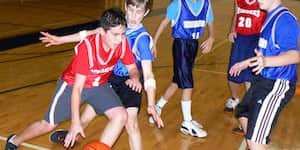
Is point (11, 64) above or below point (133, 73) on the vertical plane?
below

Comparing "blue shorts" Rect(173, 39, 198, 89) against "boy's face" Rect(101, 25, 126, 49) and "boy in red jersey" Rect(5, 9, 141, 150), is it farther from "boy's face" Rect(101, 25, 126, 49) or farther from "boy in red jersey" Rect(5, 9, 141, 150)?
"boy's face" Rect(101, 25, 126, 49)

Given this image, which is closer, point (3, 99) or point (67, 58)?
point (3, 99)

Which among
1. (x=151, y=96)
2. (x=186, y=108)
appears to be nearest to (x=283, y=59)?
(x=151, y=96)

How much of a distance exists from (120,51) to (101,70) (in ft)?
0.61

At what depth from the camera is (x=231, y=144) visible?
4.56 meters

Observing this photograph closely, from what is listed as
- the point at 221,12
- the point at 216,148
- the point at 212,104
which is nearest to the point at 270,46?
the point at 216,148

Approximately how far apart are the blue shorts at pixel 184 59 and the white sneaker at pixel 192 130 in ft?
1.26

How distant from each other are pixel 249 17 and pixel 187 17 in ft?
2.34

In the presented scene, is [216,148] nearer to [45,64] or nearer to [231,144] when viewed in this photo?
[231,144]

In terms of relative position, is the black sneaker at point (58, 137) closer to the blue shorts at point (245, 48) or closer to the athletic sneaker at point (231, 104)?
the blue shorts at point (245, 48)

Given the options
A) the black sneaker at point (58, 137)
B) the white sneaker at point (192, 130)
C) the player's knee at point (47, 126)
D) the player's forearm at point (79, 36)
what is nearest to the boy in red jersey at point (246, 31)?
the white sneaker at point (192, 130)

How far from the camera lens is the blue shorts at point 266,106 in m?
3.22

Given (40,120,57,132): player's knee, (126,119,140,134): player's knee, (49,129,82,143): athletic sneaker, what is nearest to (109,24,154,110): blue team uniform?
(126,119,140,134): player's knee

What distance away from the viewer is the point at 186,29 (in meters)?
4.56
